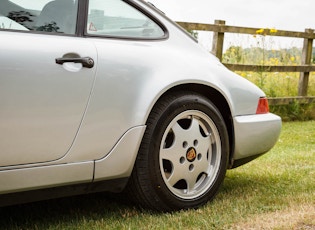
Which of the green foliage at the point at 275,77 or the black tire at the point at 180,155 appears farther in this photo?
the green foliage at the point at 275,77

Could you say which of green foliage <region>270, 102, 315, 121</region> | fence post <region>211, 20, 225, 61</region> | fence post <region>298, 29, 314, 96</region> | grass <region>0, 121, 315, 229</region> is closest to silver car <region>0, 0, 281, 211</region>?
grass <region>0, 121, 315, 229</region>

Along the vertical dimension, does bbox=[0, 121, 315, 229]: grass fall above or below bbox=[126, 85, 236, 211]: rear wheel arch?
below

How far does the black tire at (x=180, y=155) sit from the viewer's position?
3473 millimetres

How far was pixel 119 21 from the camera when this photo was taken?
3.45 metres

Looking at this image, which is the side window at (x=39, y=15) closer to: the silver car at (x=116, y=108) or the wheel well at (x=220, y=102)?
the silver car at (x=116, y=108)

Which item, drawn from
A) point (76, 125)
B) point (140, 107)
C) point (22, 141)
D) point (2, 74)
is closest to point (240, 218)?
point (140, 107)

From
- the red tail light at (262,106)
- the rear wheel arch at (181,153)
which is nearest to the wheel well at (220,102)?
the rear wheel arch at (181,153)

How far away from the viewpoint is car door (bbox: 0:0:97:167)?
2844 millimetres

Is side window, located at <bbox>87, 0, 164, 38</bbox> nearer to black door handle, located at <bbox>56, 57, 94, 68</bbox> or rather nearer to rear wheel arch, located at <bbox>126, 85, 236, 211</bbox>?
black door handle, located at <bbox>56, 57, 94, 68</bbox>

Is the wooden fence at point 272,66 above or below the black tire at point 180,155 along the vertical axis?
above

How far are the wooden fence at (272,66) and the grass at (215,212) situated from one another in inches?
202

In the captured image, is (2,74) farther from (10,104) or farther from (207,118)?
(207,118)

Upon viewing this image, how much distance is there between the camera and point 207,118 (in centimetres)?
373

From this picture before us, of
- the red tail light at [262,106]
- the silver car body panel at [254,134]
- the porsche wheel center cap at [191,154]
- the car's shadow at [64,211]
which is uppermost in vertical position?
the red tail light at [262,106]
